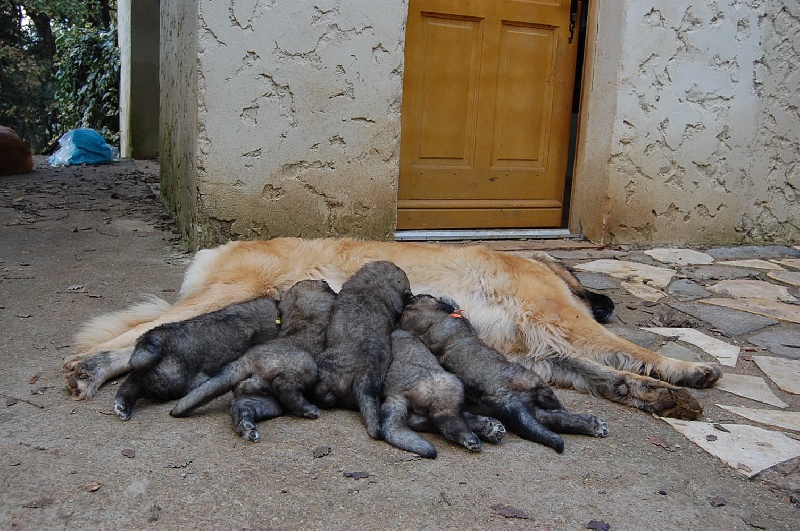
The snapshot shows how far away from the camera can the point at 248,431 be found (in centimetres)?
242

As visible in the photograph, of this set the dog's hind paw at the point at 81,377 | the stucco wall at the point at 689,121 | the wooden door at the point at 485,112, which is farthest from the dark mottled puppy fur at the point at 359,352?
the stucco wall at the point at 689,121

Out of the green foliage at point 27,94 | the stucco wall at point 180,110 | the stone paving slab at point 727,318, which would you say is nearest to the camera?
the stone paving slab at point 727,318

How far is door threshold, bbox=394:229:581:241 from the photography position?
17.5 ft

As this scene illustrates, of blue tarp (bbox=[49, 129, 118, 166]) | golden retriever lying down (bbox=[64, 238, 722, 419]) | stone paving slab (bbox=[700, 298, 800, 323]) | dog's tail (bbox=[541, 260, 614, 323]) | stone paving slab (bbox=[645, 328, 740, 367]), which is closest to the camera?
golden retriever lying down (bbox=[64, 238, 722, 419])

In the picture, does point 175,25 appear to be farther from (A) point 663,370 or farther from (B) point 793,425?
(B) point 793,425

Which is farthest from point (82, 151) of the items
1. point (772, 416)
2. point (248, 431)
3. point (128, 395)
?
point (772, 416)

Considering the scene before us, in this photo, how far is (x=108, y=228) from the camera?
5.65 meters

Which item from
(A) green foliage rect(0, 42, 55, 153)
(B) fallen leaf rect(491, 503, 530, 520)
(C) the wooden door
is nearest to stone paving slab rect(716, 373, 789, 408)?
(B) fallen leaf rect(491, 503, 530, 520)

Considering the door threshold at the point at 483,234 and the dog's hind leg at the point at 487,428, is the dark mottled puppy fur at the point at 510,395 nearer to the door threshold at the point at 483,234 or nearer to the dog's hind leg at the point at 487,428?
the dog's hind leg at the point at 487,428

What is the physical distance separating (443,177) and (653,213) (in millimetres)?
1672

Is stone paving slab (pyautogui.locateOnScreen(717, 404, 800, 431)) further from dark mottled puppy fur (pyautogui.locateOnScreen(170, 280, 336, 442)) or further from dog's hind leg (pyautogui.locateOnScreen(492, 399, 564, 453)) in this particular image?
dark mottled puppy fur (pyautogui.locateOnScreen(170, 280, 336, 442))

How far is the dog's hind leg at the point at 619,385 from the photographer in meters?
2.82

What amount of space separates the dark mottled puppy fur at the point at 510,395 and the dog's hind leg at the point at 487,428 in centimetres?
9

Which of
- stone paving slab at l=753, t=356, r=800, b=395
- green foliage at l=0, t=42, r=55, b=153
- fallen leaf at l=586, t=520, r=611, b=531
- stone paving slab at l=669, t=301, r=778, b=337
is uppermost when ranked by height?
green foliage at l=0, t=42, r=55, b=153
